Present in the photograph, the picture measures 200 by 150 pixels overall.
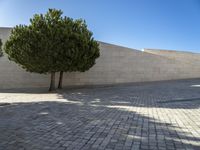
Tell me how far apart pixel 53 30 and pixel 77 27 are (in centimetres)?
187

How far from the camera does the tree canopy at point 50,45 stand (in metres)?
13.1

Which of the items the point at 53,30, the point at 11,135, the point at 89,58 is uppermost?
the point at 53,30

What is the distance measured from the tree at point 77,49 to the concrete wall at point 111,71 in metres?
3.18

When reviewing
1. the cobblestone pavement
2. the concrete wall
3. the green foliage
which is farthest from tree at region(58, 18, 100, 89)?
the cobblestone pavement

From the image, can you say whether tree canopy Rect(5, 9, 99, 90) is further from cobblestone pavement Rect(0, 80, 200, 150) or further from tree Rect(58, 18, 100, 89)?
cobblestone pavement Rect(0, 80, 200, 150)

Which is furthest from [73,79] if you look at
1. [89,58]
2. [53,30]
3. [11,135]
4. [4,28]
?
[11,135]

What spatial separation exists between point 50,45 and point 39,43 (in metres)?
0.65

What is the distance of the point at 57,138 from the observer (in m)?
4.25

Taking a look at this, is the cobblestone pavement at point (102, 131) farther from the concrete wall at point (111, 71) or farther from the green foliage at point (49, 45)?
the concrete wall at point (111, 71)

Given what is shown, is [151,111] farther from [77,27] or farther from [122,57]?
[122,57]

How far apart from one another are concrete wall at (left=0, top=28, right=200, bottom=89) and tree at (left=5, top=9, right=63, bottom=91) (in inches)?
162

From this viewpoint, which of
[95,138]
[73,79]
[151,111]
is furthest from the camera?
[73,79]

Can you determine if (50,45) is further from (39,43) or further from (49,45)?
(39,43)

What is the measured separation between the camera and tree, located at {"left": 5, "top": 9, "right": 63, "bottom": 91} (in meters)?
13.0
